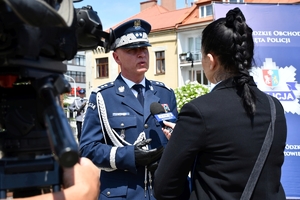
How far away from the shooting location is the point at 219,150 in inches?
73.7

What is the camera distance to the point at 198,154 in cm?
196

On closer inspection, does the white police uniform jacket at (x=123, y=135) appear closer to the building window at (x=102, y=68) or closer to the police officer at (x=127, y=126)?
the police officer at (x=127, y=126)

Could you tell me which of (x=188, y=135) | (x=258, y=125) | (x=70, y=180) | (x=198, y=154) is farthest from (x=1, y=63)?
(x=258, y=125)

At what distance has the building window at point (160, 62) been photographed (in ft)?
101

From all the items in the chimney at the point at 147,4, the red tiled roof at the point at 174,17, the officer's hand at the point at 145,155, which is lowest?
the officer's hand at the point at 145,155

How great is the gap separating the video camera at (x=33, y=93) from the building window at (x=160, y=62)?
2951cm

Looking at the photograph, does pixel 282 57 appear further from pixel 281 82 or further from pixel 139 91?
pixel 139 91

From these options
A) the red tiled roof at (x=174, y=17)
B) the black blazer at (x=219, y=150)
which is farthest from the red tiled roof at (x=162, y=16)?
the black blazer at (x=219, y=150)

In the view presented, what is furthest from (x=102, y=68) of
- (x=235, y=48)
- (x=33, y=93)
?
(x=33, y=93)

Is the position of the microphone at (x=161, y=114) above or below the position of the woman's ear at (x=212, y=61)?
below

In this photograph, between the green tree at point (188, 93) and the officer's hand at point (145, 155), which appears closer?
the officer's hand at point (145, 155)

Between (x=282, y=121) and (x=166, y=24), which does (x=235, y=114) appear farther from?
(x=166, y=24)

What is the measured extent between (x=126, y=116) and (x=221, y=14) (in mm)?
2245

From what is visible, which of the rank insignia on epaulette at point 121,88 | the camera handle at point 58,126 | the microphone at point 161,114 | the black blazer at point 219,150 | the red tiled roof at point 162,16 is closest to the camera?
the camera handle at point 58,126
